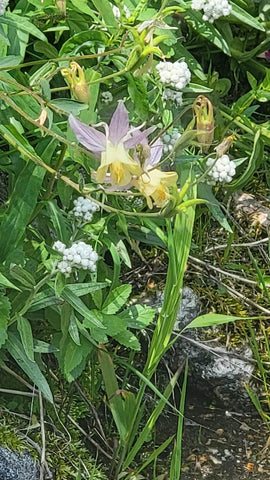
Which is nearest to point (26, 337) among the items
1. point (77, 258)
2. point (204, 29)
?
point (77, 258)

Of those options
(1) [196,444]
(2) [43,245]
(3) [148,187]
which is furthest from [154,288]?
(3) [148,187]

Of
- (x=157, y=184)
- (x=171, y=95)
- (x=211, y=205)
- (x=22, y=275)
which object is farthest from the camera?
(x=211, y=205)

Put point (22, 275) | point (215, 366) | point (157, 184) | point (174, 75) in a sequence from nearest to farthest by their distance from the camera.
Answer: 1. point (157, 184)
2. point (22, 275)
3. point (174, 75)
4. point (215, 366)

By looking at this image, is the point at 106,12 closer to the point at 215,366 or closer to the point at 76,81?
the point at 76,81

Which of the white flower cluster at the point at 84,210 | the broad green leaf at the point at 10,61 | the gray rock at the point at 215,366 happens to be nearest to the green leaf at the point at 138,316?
the white flower cluster at the point at 84,210

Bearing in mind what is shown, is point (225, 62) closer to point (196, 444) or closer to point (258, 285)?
point (258, 285)

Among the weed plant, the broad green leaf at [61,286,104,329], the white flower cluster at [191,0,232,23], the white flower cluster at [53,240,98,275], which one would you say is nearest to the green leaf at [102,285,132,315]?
the weed plant

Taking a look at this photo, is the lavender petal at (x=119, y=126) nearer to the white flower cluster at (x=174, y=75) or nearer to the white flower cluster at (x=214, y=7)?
the white flower cluster at (x=174, y=75)
